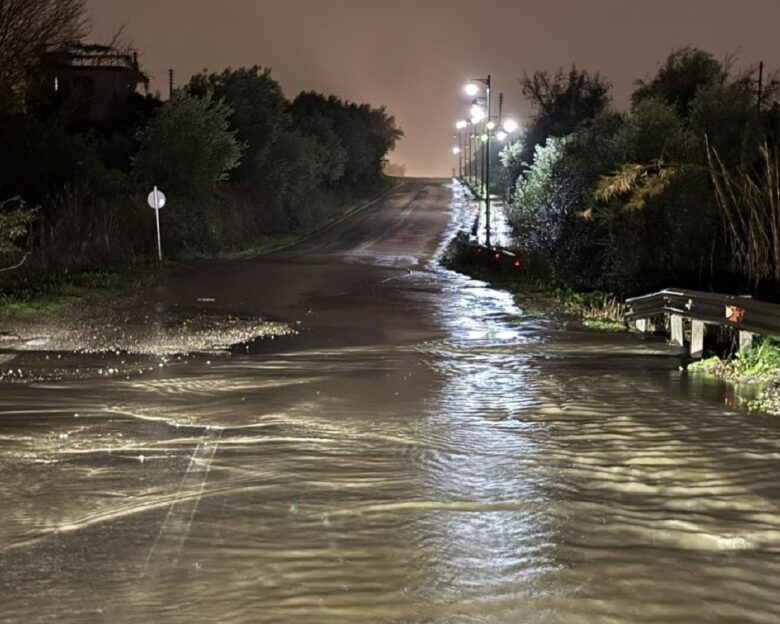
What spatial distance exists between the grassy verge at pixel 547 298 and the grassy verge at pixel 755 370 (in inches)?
154

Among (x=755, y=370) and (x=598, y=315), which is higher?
(x=598, y=315)

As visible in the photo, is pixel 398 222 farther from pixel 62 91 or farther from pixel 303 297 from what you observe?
pixel 303 297

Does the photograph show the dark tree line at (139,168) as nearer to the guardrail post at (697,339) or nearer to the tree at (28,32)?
the tree at (28,32)

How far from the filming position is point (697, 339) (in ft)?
38.9

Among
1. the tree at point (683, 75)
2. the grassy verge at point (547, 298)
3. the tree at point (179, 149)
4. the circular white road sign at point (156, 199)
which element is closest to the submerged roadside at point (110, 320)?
the grassy verge at point (547, 298)

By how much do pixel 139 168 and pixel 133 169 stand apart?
0.71 metres

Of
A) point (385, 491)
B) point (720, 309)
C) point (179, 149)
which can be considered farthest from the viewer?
point (179, 149)

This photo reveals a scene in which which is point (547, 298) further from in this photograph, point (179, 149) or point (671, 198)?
point (179, 149)

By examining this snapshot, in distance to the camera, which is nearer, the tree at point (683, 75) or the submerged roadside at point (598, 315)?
the submerged roadside at point (598, 315)

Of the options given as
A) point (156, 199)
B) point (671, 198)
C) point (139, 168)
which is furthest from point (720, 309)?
point (139, 168)

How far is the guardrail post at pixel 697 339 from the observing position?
1179cm

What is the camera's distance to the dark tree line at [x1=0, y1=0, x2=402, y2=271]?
80.2 ft

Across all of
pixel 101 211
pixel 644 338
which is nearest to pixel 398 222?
pixel 101 211

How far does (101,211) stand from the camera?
101 ft
